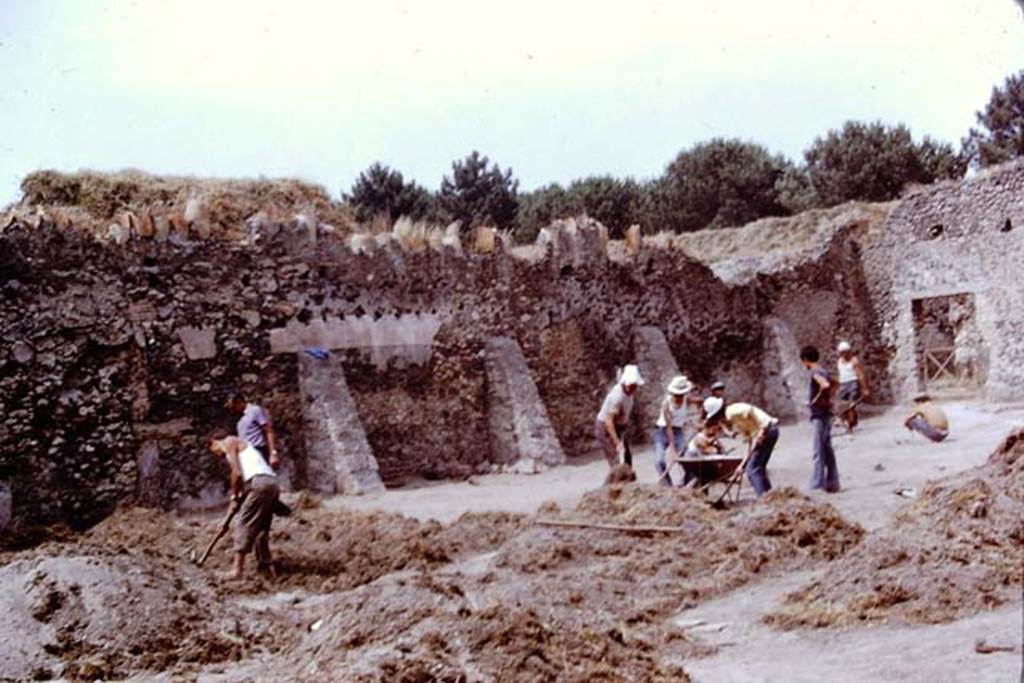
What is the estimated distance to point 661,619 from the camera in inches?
296

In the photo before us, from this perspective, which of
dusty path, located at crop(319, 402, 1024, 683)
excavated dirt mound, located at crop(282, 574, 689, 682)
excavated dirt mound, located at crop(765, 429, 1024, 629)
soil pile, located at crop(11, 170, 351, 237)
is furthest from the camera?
soil pile, located at crop(11, 170, 351, 237)

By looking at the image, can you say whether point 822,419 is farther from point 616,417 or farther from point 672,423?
point 616,417

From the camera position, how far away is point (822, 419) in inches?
459

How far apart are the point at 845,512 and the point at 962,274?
13385 millimetres

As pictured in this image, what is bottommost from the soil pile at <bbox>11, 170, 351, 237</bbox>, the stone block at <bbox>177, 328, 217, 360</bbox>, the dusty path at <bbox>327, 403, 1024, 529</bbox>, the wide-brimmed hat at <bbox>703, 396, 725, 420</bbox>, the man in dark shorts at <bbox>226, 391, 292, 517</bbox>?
the dusty path at <bbox>327, 403, 1024, 529</bbox>

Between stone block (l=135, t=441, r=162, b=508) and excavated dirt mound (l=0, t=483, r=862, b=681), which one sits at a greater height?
stone block (l=135, t=441, r=162, b=508)

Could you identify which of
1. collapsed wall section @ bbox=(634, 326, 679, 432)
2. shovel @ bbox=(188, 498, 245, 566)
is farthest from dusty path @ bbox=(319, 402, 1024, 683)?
shovel @ bbox=(188, 498, 245, 566)

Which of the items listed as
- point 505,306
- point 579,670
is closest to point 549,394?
point 505,306

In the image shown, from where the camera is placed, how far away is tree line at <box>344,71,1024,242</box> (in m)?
23.0

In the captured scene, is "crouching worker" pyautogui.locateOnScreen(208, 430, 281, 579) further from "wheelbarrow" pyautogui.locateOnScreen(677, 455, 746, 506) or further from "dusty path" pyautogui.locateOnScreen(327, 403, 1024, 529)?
"wheelbarrow" pyautogui.locateOnScreen(677, 455, 746, 506)

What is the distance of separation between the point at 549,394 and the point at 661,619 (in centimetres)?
1029

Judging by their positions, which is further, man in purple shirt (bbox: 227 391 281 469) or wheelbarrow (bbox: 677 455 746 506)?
wheelbarrow (bbox: 677 455 746 506)

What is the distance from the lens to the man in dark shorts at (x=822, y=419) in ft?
38.1

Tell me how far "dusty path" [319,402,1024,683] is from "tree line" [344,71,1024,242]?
22.7 feet
